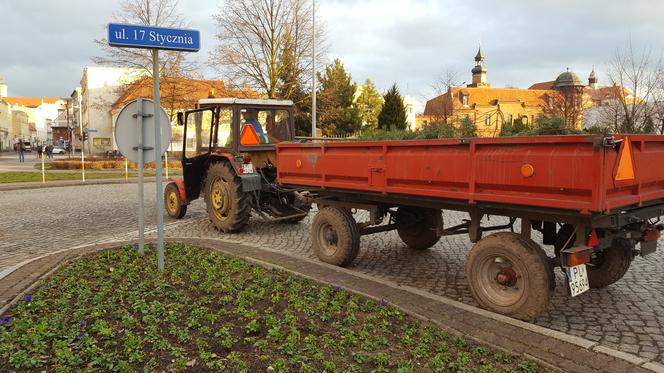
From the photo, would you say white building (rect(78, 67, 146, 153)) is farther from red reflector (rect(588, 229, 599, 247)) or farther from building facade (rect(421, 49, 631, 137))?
red reflector (rect(588, 229, 599, 247))

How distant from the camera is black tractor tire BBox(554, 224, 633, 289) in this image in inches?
191

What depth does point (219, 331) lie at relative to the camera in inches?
143

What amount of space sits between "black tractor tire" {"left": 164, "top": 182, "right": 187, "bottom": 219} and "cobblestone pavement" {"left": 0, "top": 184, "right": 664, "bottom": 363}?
0.72 feet

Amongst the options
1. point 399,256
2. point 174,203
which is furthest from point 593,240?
point 174,203

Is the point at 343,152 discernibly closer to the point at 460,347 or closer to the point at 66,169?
the point at 460,347

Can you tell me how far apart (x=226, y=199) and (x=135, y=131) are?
3.00 meters

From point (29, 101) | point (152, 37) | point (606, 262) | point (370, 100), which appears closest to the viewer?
point (606, 262)

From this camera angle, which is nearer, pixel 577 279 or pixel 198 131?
pixel 577 279

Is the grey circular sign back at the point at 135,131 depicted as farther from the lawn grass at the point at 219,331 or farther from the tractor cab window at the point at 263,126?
the tractor cab window at the point at 263,126

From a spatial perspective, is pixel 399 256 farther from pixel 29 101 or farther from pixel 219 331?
pixel 29 101

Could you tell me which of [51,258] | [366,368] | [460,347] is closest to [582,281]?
[460,347]

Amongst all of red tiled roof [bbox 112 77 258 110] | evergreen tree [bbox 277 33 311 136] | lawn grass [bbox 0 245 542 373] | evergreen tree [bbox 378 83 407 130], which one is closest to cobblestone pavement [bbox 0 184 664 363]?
lawn grass [bbox 0 245 542 373]

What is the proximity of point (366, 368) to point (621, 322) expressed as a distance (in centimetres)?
254

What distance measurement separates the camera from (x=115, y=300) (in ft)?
14.1
